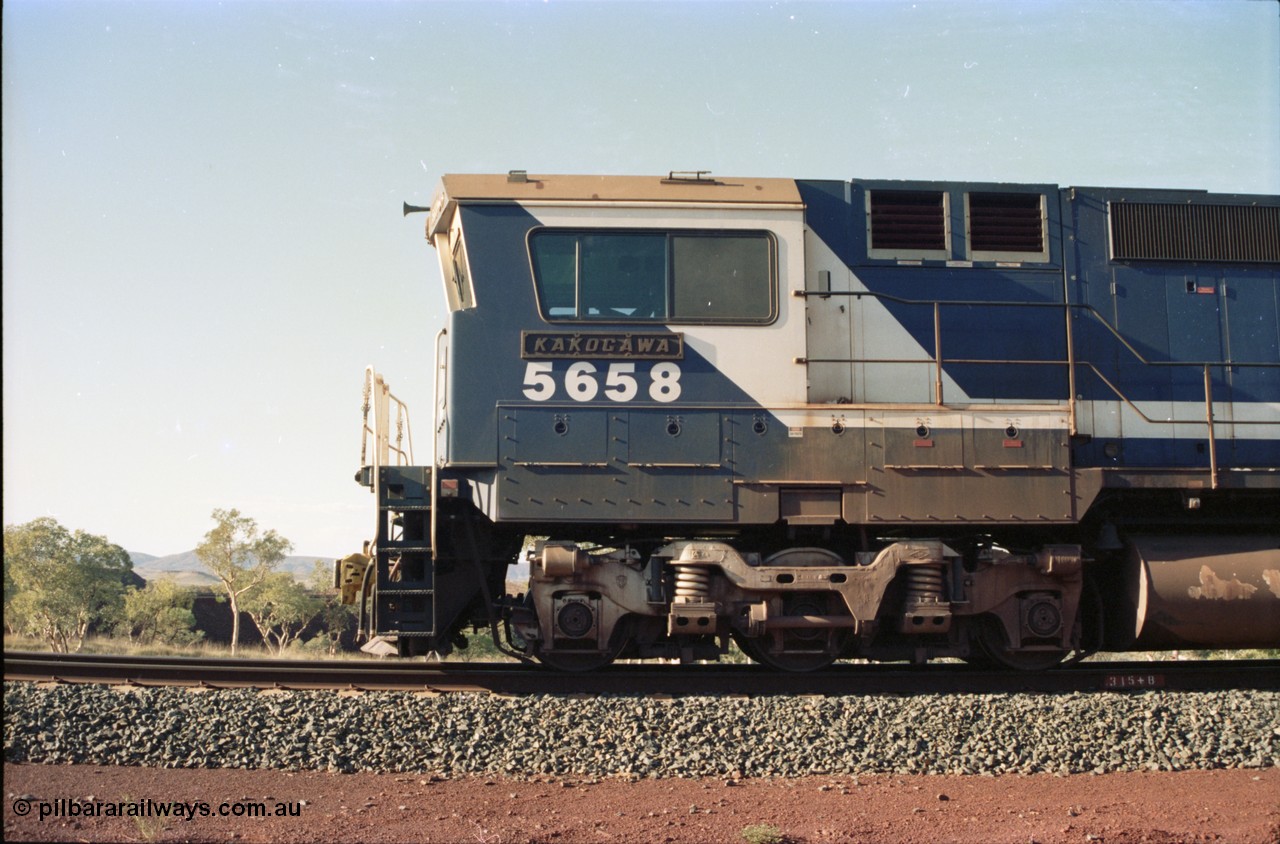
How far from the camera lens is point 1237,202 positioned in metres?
9.41

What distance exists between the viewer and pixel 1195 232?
30.7ft

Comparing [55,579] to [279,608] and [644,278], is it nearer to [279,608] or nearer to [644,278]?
[279,608]

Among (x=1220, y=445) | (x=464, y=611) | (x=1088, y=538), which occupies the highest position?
(x=1220, y=445)

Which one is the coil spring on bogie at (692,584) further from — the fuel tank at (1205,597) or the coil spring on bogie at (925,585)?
the fuel tank at (1205,597)

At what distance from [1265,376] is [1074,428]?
2.27 metres

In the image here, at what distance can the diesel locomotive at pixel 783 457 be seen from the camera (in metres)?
8.12

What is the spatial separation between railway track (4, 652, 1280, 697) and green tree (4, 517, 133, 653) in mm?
12583

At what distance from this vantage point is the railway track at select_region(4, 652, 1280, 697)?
318 inches

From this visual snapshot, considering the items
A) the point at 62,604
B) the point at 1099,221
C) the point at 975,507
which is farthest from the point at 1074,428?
the point at 62,604

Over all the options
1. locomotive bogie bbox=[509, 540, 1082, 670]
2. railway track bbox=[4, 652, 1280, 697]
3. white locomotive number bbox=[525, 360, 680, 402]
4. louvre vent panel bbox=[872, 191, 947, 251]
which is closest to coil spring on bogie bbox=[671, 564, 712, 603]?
locomotive bogie bbox=[509, 540, 1082, 670]

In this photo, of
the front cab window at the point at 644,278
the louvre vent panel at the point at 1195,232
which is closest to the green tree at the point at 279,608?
the front cab window at the point at 644,278

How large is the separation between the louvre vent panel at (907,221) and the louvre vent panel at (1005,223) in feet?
1.05

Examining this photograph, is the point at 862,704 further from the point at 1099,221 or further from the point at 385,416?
the point at 1099,221

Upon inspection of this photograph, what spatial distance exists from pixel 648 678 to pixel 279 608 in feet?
64.1
